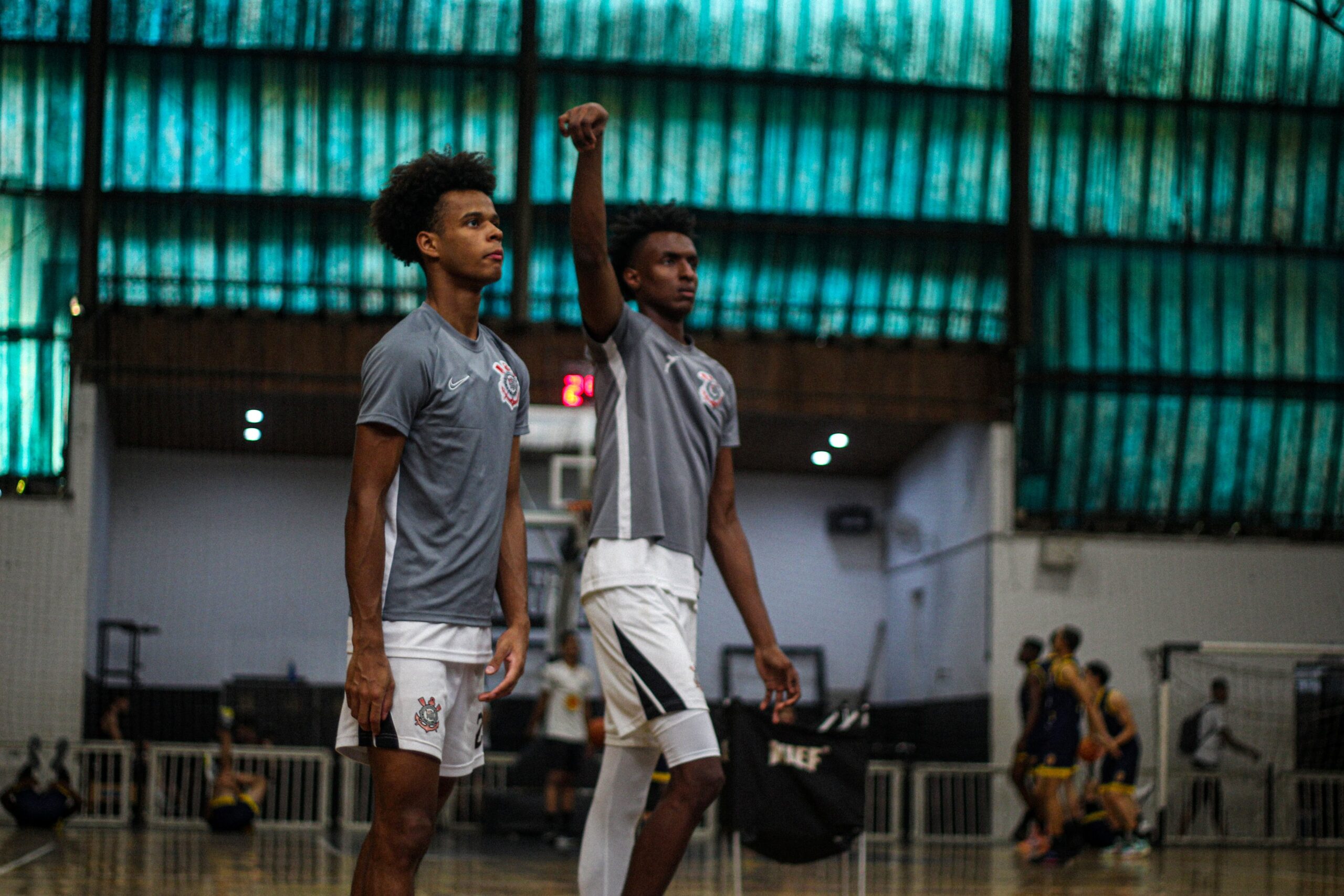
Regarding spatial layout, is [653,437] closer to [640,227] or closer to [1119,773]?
[640,227]

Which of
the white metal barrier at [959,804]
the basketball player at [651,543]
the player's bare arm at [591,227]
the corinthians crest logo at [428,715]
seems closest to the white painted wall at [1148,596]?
the white metal barrier at [959,804]

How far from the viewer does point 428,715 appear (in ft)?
10.4

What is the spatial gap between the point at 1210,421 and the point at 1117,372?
4.01 feet

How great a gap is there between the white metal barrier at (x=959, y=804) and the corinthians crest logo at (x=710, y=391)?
11.5 m

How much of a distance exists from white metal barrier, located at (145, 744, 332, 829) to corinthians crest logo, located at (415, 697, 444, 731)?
11561mm

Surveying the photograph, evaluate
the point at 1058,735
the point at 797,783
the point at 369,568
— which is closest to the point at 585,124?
the point at 369,568

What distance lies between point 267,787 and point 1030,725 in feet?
23.8

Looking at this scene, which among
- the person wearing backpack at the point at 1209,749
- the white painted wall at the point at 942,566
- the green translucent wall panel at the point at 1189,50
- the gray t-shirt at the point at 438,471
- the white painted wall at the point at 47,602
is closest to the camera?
the gray t-shirt at the point at 438,471

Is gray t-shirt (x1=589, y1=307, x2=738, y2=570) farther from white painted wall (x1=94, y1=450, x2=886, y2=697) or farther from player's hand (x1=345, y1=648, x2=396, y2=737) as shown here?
white painted wall (x1=94, y1=450, x2=886, y2=697)

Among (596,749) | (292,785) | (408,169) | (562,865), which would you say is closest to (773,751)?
(408,169)

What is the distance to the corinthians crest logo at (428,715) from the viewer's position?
3145 mm

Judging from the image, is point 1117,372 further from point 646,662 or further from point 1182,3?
point 646,662

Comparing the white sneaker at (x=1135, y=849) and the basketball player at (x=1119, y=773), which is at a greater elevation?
the basketball player at (x=1119, y=773)

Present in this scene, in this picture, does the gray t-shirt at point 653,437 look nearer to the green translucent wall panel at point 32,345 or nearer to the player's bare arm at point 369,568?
the player's bare arm at point 369,568
